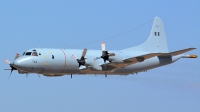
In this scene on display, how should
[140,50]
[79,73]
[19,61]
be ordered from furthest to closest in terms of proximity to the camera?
[140,50]
[79,73]
[19,61]

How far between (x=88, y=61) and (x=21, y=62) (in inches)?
258

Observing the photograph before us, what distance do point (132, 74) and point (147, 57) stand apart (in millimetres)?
5499

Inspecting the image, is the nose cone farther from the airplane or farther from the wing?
the wing

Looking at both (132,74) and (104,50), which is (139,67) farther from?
(104,50)

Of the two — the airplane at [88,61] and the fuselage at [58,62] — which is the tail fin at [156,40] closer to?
the airplane at [88,61]

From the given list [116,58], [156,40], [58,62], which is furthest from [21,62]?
[156,40]

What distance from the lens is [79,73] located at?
177 feet

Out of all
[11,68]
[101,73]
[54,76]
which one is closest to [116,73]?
[101,73]

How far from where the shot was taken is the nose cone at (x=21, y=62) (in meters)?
49.8

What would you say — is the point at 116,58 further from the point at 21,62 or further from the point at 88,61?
the point at 21,62

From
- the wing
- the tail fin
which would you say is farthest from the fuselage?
the tail fin

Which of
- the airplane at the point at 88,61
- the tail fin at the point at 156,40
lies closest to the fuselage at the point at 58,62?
the airplane at the point at 88,61

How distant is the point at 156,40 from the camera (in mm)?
59156

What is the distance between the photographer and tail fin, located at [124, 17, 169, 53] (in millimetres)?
58875
